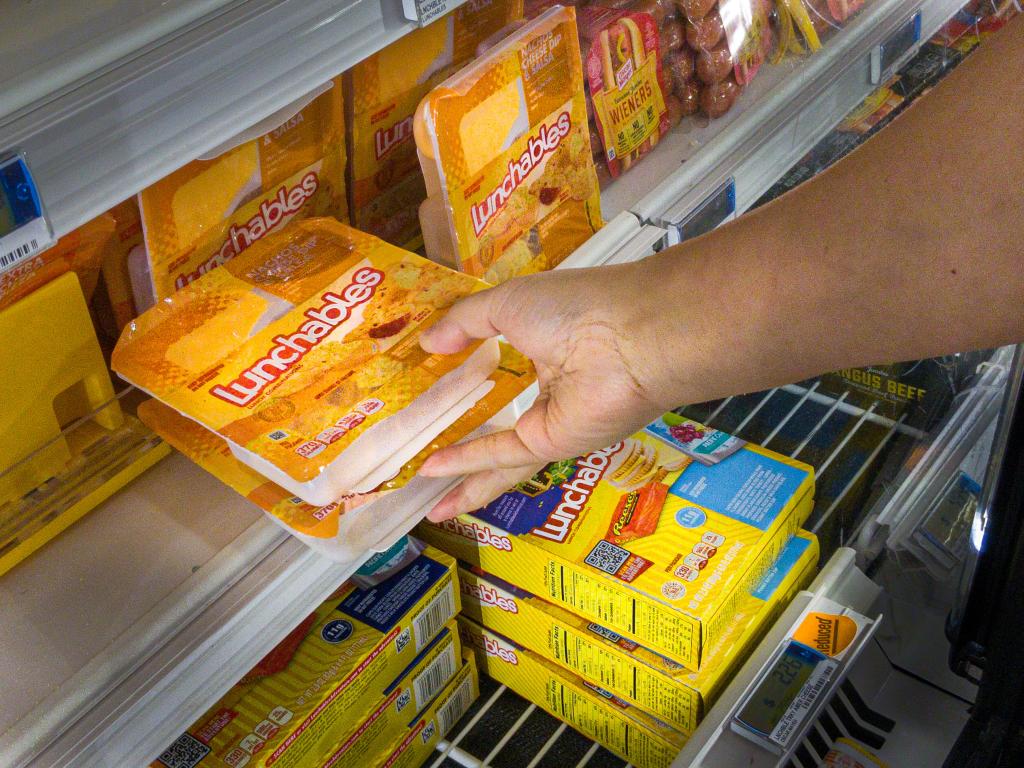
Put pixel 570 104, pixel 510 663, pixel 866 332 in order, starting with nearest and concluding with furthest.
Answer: pixel 866 332 → pixel 570 104 → pixel 510 663

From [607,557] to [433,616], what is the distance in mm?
285

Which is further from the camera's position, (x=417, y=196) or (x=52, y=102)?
(x=417, y=196)

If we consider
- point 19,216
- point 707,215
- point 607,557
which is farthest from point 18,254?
point 707,215

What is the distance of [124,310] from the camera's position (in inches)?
46.9

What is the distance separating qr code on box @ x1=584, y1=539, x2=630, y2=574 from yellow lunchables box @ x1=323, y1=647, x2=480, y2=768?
1.21 ft

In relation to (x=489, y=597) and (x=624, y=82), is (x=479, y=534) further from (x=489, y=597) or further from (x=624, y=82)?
(x=624, y=82)

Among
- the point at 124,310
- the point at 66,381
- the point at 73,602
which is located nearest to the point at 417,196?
the point at 124,310

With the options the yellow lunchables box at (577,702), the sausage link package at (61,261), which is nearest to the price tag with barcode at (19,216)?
the sausage link package at (61,261)

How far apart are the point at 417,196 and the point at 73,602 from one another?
718 millimetres

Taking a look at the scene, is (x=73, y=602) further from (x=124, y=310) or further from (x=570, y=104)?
(x=570, y=104)

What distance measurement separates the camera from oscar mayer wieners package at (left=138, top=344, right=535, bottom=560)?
1.00 m

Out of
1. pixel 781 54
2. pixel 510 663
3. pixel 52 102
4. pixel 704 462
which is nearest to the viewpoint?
pixel 52 102

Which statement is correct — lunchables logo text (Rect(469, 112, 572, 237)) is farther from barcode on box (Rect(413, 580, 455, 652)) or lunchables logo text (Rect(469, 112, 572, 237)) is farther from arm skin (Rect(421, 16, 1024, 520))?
barcode on box (Rect(413, 580, 455, 652))

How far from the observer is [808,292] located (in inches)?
37.1
